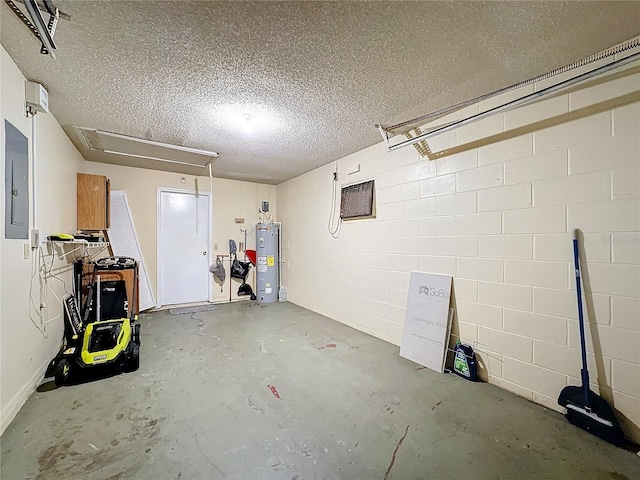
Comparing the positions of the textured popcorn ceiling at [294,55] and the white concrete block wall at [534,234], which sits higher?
the textured popcorn ceiling at [294,55]

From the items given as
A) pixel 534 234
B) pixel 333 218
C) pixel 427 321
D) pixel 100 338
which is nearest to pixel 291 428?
pixel 427 321

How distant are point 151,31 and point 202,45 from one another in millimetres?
287

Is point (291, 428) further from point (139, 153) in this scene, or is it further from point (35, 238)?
point (139, 153)

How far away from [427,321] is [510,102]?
2141 mm

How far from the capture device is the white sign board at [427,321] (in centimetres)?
277

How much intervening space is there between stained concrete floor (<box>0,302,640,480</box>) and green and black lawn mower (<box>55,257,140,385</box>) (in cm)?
16

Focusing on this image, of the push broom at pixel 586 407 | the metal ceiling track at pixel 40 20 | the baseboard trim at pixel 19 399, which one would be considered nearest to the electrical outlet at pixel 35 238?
the baseboard trim at pixel 19 399

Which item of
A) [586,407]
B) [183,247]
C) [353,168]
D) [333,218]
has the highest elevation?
[353,168]

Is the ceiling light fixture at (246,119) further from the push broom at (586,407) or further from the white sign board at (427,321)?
the push broom at (586,407)

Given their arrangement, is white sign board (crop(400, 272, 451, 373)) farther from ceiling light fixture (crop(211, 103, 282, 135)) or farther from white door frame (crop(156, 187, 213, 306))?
white door frame (crop(156, 187, 213, 306))

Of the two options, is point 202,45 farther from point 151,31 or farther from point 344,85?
point 344,85

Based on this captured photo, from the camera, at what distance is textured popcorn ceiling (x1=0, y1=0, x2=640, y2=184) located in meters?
1.55

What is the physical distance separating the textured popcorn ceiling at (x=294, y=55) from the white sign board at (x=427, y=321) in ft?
5.86

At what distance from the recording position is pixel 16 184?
205 cm
